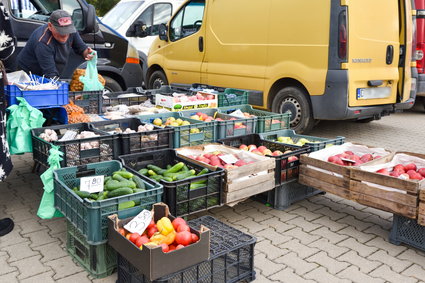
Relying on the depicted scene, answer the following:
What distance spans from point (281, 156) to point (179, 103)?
223 centimetres

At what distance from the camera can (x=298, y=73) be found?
702 centimetres

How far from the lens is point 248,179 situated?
4086 mm

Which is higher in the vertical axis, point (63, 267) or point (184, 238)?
point (184, 238)

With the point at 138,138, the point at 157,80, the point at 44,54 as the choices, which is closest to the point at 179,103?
the point at 138,138

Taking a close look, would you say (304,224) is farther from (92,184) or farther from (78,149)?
(78,149)

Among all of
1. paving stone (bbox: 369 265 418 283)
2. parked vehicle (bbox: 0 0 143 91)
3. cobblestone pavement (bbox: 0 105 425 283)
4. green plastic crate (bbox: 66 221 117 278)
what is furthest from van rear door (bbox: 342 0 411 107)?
green plastic crate (bbox: 66 221 117 278)

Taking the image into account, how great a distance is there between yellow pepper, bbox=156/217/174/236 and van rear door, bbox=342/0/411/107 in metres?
4.40

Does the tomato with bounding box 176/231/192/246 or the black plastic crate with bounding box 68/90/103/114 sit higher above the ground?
the black plastic crate with bounding box 68/90/103/114

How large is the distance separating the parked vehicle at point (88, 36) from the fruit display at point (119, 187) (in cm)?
359

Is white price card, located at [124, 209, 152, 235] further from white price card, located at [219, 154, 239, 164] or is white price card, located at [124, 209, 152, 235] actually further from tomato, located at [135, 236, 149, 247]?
white price card, located at [219, 154, 239, 164]

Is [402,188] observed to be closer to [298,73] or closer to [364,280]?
[364,280]

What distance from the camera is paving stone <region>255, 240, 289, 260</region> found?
11.9ft

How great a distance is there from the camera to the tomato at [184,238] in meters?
2.87

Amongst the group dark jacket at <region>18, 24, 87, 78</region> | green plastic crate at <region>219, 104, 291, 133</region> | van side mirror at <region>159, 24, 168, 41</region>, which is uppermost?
van side mirror at <region>159, 24, 168, 41</region>
